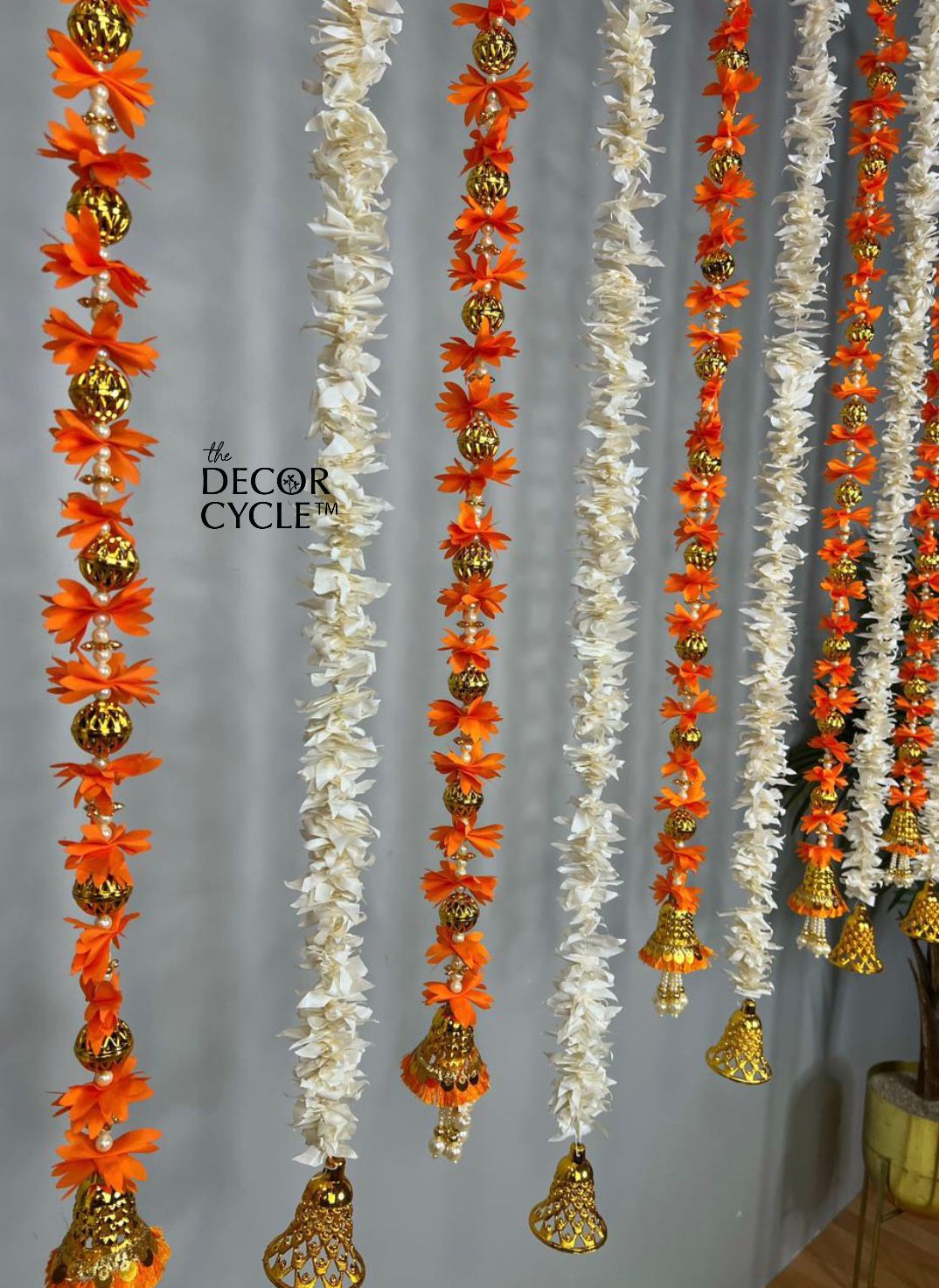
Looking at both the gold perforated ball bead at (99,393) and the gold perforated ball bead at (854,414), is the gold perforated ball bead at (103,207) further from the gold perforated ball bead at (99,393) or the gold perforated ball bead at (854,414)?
the gold perforated ball bead at (854,414)

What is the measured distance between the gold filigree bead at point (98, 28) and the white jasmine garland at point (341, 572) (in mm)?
156

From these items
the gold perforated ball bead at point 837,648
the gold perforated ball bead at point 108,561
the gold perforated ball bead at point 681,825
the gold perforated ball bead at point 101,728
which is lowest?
the gold perforated ball bead at point 681,825

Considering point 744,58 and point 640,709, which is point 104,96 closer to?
point 744,58

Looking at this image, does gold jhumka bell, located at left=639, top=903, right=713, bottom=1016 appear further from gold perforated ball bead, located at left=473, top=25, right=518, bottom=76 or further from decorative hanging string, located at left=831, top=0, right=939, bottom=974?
gold perforated ball bead, located at left=473, top=25, right=518, bottom=76

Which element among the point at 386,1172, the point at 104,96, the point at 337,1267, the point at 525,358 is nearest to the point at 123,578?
the point at 104,96

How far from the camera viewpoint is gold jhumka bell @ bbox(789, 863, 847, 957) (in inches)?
52.6

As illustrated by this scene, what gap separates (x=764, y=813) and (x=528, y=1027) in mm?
417

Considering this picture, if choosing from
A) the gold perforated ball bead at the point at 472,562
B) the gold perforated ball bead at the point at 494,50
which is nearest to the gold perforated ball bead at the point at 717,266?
the gold perforated ball bead at the point at 494,50

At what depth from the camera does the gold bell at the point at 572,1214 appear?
0.98 m

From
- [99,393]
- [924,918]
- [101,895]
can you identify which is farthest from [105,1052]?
[924,918]

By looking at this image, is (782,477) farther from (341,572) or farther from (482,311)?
(341,572)

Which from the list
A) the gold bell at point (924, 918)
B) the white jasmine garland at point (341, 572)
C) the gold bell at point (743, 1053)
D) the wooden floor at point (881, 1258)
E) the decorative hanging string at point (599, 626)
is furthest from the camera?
the wooden floor at point (881, 1258)

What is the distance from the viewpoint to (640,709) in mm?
1413

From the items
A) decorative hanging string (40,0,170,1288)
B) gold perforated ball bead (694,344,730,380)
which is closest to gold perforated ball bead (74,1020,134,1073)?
decorative hanging string (40,0,170,1288)
